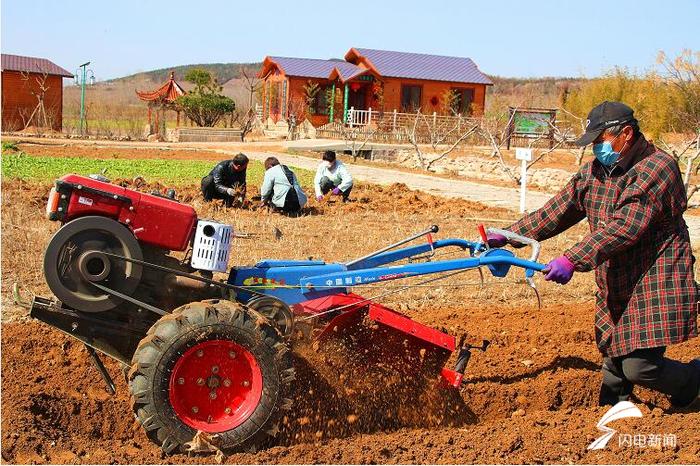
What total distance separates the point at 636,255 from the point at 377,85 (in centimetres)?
4181

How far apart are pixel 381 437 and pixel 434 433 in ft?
1.00

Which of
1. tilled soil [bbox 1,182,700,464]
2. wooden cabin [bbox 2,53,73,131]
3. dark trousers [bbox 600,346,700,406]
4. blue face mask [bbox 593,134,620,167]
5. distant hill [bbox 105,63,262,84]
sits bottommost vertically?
tilled soil [bbox 1,182,700,464]

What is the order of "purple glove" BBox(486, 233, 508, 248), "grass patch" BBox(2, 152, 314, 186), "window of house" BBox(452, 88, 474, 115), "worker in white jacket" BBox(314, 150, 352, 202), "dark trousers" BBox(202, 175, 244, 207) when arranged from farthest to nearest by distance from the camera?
"window of house" BBox(452, 88, 474, 115) → "grass patch" BBox(2, 152, 314, 186) → "worker in white jacket" BBox(314, 150, 352, 202) → "dark trousers" BBox(202, 175, 244, 207) → "purple glove" BBox(486, 233, 508, 248)

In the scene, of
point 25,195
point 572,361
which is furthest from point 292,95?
point 572,361

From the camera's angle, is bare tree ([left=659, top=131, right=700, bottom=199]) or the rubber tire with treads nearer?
the rubber tire with treads

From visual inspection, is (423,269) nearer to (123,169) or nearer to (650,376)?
(650,376)

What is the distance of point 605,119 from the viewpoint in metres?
4.98

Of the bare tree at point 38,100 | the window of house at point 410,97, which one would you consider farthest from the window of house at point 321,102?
the bare tree at point 38,100

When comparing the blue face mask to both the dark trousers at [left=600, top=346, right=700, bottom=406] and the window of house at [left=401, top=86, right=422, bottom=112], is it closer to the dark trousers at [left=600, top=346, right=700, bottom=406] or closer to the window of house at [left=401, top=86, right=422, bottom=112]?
the dark trousers at [left=600, top=346, right=700, bottom=406]

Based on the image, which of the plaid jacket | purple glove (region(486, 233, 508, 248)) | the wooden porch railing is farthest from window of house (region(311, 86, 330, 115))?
the plaid jacket

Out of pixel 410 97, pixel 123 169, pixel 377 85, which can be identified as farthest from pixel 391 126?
pixel 123 169

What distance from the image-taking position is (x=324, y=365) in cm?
525

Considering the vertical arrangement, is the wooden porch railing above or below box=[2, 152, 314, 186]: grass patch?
above

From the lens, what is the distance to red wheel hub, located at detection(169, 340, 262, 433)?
4523mm
